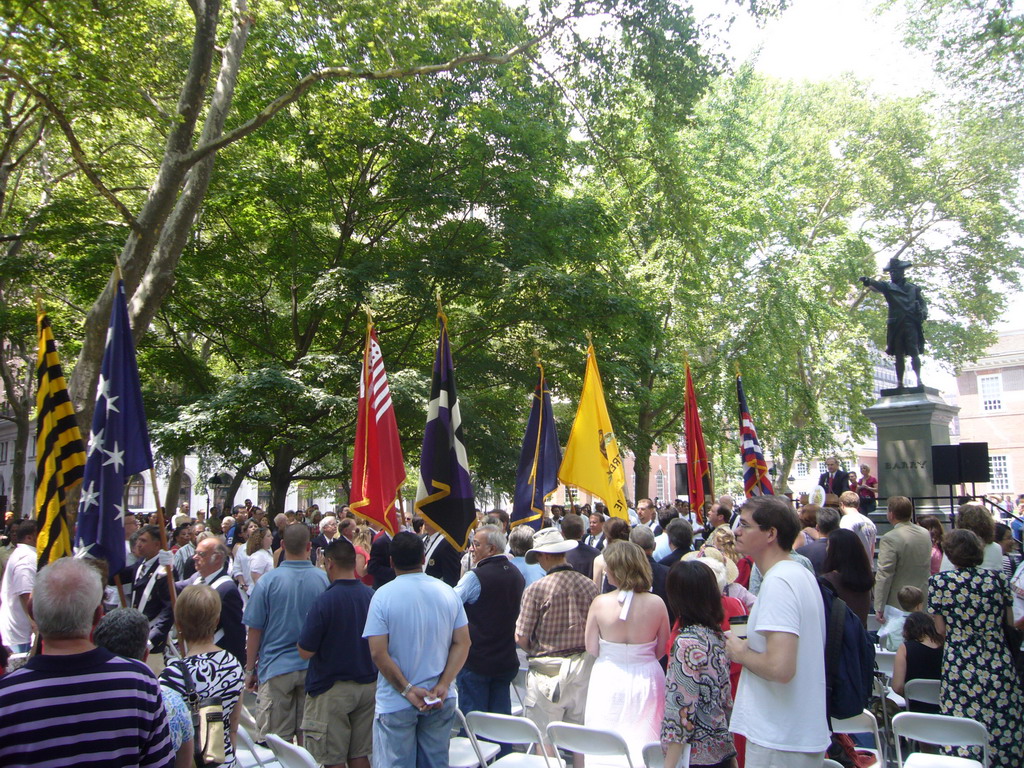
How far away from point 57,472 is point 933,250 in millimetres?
36305

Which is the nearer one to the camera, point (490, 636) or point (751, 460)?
point (490, 636)

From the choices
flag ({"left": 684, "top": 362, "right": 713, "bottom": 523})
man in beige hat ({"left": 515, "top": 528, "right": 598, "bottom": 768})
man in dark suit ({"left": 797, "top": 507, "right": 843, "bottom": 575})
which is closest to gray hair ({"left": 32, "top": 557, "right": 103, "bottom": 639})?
man in beige hat ({"left": 515, "top": 528, "right": 598, "bottom": 768})

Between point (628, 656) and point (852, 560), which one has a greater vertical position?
point (852, 560)

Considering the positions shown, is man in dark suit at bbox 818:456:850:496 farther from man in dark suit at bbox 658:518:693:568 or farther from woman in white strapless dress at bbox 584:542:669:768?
woman in white strapless dress at bbox 584:542:669:768

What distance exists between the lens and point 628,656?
204 inches

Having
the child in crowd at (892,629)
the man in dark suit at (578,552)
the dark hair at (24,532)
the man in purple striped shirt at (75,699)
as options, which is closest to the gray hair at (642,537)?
the man in dark suit at (578,552)

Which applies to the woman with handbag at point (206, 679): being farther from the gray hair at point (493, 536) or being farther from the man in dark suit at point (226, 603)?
the gray hair at point (493, 536)

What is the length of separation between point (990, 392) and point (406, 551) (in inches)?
2390

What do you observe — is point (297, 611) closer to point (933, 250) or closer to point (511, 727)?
point (511, 727)

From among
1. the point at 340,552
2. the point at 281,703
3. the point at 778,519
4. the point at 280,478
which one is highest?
the point at 280,478

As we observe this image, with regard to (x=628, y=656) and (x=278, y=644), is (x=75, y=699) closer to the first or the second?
(x=628, y=656)

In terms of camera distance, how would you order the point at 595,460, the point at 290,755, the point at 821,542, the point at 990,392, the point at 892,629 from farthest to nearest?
the point at 990,392, the point at 595,460, the point at 892,629, the point at 821,542, the point at 290,755

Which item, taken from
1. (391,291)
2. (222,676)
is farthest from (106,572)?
(391,291)

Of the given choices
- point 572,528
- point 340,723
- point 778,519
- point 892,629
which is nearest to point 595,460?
point 572,528
